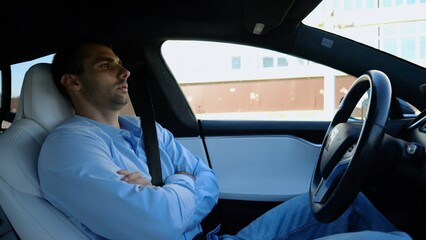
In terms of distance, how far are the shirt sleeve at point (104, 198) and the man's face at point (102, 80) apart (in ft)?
1.04

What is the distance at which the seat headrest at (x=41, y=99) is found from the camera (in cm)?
137

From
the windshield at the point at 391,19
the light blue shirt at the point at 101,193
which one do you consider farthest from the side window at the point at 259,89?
the light blue shirt at the point at 101,193

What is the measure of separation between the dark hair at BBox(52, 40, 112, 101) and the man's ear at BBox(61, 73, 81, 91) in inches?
0.4

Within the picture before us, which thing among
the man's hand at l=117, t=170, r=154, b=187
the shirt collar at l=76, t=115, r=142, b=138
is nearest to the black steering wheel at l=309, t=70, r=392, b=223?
the man's hand at l=117, t=170, r=154, b=187

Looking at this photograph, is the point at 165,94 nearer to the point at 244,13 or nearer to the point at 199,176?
the point at 244,13

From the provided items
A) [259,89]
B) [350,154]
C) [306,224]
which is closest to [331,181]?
[350,154]

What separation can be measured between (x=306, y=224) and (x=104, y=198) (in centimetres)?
77

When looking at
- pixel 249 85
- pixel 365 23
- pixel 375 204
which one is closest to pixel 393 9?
pixel 365 23

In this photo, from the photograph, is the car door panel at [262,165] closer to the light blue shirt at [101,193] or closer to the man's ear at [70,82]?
the light blue shirt at [101,193]

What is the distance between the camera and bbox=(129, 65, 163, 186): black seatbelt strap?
1471 millimetres

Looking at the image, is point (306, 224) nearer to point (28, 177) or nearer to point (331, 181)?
point (331, 181)

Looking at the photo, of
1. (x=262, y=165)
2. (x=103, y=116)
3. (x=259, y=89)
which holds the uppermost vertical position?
(x=103, y=116)

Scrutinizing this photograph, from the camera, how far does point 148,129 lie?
1608 millimetres

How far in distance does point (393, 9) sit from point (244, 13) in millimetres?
4854
